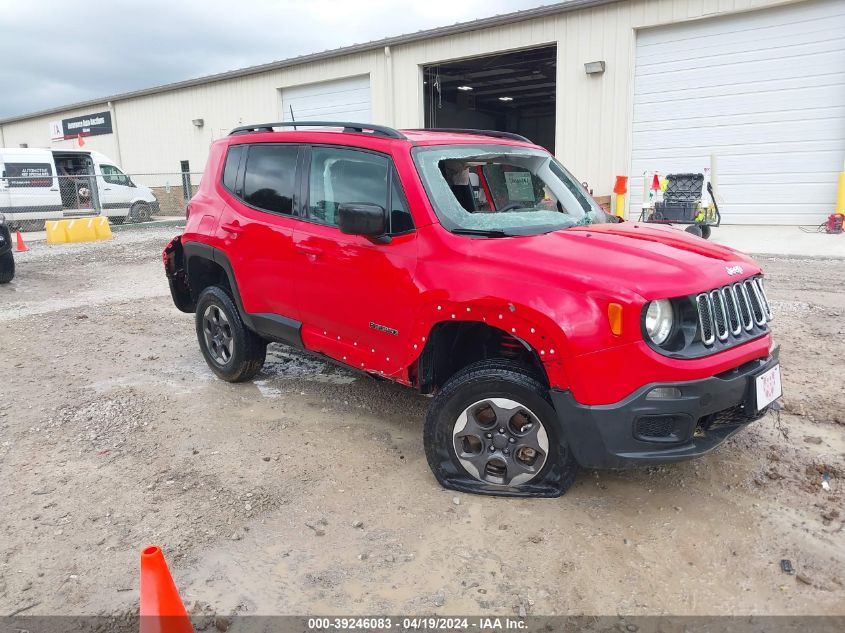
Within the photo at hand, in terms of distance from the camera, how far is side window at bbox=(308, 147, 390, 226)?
12.2 ft

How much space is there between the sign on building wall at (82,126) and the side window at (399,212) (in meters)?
30.3

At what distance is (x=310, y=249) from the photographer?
3.98 metres

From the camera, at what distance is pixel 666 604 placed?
252cm

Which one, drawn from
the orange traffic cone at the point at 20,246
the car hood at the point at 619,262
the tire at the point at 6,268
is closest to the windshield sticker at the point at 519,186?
the car hood at the point at 619,262

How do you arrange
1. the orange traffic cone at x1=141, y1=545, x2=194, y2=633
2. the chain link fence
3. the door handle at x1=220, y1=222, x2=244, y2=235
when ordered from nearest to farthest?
the orange traffic cone at x1=141, y1=545, x2=194, y2=633
the door handle at x1=220, y1=222, x2=244, y2=235
the chain link fence

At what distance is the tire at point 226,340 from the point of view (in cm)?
491

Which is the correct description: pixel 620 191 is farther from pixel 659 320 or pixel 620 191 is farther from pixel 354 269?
pixel 659 320

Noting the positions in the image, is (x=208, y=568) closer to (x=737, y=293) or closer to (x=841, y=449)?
(x=737, y=293)

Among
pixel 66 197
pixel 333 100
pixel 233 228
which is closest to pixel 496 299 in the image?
pixel 233 228

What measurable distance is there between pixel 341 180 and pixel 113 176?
18.8 m

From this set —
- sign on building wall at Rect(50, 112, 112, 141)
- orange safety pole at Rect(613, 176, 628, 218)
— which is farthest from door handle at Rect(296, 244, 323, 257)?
sign on building wall at Rect(50, 112, 112, 141)

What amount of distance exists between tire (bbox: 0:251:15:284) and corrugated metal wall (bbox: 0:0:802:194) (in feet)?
36.4

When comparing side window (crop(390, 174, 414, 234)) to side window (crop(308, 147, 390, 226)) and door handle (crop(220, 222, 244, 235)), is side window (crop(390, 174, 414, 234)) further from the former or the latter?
door handle (crop(220, 222, 244, 235))

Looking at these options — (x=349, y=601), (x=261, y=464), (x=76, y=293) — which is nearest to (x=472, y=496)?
(x=349, y=601)
